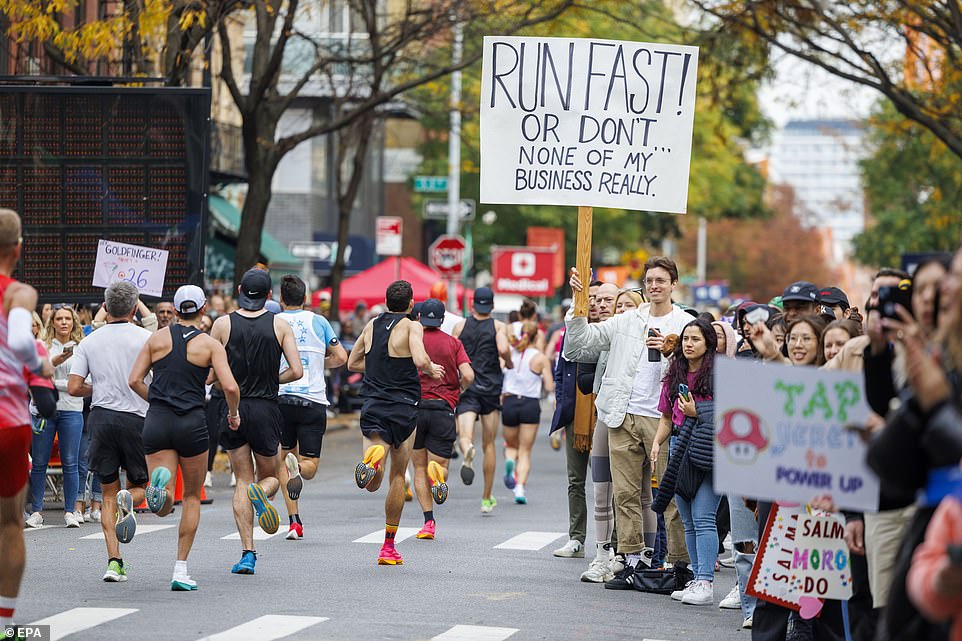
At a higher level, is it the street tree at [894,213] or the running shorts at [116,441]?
the street tree at [894,213]

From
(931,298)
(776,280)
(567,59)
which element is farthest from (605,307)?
(776,280)

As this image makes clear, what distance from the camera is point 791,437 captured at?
20.8 feet

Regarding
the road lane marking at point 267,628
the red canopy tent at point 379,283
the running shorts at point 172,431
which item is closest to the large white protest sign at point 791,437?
the road lane marking at point 267,628

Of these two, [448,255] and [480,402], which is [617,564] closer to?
[480,402]

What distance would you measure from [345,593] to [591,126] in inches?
148

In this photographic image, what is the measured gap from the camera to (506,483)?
18047 millimetres

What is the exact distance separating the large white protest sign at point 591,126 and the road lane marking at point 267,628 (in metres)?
3.65

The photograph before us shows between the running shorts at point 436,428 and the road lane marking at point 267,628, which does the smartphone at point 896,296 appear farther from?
the running shorts at point 436,428

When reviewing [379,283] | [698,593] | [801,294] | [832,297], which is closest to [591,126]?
[832,297]

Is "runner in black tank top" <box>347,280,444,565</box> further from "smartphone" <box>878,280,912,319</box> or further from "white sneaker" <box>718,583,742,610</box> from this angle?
"smartphone" <box>878,280,912,319</box>

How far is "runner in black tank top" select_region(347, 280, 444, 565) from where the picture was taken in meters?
12.4

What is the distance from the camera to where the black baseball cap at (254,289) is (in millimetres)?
11242

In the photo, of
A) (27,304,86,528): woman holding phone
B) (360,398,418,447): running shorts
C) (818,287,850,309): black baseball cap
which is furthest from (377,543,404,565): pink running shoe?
(27,304,86,528): woman holding phone

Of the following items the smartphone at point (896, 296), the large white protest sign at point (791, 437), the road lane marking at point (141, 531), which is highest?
the smartphone at point (896, 296)
